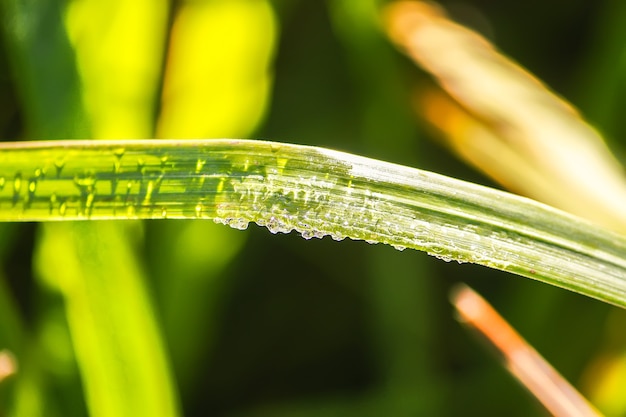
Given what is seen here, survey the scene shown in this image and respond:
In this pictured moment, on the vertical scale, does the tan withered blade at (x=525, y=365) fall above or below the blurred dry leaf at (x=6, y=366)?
below

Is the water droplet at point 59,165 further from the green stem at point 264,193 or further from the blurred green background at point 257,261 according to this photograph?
the blurred green background at point 257,261

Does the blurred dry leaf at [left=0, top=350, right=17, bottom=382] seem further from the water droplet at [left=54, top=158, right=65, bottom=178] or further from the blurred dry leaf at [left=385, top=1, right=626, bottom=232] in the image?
the blurred dry leaf at [left=385, top=1, right=626, bottom=232]

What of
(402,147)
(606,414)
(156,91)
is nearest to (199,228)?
(156,91)

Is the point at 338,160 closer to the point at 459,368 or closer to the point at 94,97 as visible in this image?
the point at 94,97

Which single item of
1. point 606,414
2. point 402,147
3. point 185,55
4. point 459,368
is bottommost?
point 606,414

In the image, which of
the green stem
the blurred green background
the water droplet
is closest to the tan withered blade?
the blurred green background

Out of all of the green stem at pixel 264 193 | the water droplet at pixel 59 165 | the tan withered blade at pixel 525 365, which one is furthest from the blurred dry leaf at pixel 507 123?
the water droplet at pixel 59 165
